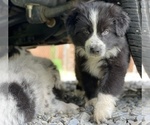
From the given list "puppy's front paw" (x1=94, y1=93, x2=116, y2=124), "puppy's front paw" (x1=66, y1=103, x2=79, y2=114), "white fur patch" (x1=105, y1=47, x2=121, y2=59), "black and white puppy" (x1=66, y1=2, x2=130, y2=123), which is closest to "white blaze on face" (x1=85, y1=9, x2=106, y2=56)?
"black and white puppy" (x1=66, y1=2, x2=130, y2=123)

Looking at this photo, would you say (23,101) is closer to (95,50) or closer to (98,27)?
(95,50)

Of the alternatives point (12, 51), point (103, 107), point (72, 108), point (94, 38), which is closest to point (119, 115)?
point (103, 107)

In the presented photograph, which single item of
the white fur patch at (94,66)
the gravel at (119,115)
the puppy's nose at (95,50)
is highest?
the puppy's nose at (95,50)

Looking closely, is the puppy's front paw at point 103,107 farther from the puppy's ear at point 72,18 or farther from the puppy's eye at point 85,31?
the puppy's ear at point 72,18

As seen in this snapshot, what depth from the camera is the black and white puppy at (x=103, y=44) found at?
263cm

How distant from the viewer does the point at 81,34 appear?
2725 mm

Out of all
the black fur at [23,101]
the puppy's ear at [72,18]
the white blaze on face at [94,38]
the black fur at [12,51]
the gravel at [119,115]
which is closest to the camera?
the gravel at [119,115]

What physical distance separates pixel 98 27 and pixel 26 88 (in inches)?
23.5

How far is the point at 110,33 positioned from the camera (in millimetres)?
2727

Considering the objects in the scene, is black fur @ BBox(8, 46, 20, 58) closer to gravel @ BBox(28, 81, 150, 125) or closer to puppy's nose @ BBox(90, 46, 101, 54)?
gravel @ BBox(28, 81, 150, 125)

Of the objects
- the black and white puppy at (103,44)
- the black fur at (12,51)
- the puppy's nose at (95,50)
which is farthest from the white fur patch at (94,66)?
the black fur at (12,51)

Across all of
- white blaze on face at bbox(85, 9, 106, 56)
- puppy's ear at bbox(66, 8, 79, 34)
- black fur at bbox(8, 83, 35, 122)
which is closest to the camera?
black fur at bbox(8, 83, 35, 122)

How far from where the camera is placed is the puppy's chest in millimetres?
2848

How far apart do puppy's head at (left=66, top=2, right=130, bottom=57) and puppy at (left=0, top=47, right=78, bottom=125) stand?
1.36 feet
